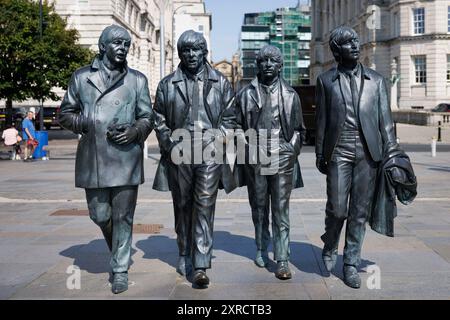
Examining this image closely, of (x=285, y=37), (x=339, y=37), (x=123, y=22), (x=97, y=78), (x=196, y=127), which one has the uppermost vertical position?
(x=285, y=37)

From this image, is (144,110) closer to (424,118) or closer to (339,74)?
(339,74)

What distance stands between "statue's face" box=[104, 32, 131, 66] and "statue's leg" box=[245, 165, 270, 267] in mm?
1615

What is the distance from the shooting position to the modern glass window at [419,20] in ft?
182

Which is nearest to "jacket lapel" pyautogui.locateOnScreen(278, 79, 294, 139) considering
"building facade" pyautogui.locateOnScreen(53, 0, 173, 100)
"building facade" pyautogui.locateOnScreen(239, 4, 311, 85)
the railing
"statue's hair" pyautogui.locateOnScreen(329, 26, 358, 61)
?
"statue's hair" pyautogui.locateOnScreen(329, 26, 358, 61)

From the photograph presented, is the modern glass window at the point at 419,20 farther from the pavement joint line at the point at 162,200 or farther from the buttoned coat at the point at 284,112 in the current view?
the buttoned coat at the point at 284,112

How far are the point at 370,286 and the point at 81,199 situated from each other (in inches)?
287

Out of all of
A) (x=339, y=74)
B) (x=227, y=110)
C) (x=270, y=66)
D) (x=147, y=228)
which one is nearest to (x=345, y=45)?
(x=339, y=74)

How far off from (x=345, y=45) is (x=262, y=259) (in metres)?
2.20

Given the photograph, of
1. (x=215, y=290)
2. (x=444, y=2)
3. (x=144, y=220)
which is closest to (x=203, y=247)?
(x=215, y=290)

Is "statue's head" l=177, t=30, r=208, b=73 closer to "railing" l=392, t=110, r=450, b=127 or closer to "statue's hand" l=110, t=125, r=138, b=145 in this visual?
"statue's hand" l=110, t=125, r=138, b=145

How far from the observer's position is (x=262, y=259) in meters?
6.28

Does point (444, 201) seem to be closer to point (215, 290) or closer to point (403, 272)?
point (403, 272)

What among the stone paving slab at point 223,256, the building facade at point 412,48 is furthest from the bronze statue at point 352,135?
the building facade at point 412,48

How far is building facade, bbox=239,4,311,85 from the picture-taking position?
13825 centimetres
